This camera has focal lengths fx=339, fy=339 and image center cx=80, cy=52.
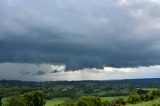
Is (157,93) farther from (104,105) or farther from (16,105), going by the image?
(16,105)

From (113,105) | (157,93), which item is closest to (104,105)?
(113,105)

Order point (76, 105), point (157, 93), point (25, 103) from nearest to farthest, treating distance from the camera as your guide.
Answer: point (157, 93) < point (76, 105) < point (25, 103)

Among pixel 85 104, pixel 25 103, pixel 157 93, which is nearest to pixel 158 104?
pixel 157 93

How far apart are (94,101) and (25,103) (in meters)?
40.7

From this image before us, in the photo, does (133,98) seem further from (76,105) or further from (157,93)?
(76,105)

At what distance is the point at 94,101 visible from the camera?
636ft

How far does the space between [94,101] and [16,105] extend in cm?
4613

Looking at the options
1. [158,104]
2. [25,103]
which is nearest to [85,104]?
[25,103]

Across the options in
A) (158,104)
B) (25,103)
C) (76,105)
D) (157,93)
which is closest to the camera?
(158,104)

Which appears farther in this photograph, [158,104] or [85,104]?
[85,104]

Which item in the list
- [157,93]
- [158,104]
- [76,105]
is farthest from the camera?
[76,105]

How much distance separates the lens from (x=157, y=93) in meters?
156

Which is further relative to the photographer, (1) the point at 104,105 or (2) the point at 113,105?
(1) the point at 104,105

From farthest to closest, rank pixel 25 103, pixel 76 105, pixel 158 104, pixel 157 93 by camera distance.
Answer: pixel 25 103 < pixel 76 105 < pixel 157 93 < pixel 158 104
